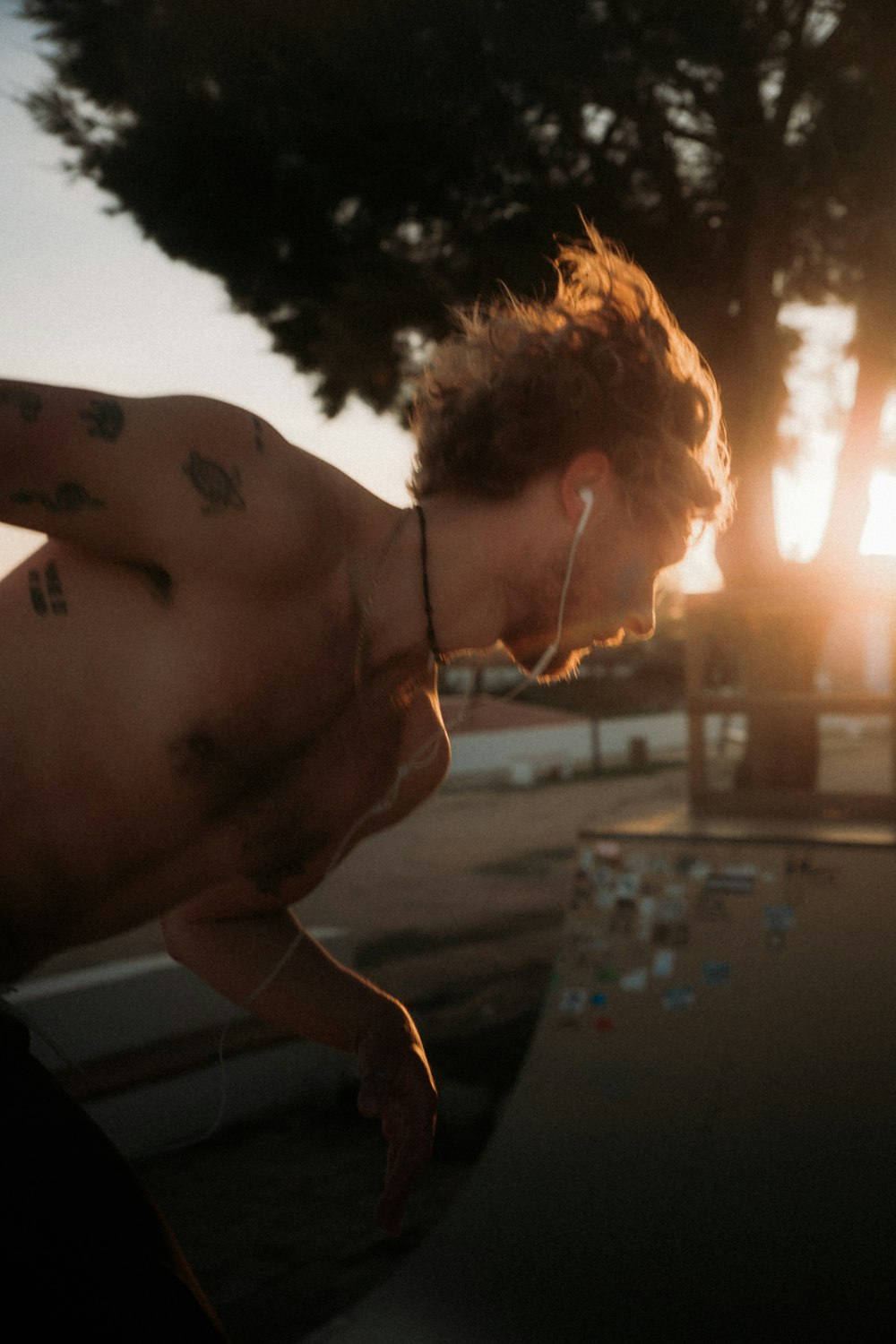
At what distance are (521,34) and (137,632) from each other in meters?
4.93

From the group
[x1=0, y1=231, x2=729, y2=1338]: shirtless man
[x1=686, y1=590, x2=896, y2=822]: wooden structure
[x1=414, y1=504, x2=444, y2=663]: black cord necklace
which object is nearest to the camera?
[x1=0, y1=231, x2=729, y2=1338]: shirtless man

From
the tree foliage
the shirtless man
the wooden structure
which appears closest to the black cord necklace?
the shirtless man

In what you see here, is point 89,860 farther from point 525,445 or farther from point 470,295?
point 470,295

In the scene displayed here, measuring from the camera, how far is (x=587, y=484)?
1.62 meters

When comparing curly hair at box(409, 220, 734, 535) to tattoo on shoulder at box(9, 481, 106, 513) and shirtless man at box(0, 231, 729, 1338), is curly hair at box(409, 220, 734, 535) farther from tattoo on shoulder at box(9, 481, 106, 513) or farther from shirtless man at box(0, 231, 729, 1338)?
tattoo on shoulder at box(9, 481, 106, 513)

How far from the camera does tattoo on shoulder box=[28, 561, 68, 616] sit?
134 centimetres

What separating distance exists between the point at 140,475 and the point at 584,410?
26.2 inches

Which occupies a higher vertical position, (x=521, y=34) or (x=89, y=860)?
(x=521, y=34)

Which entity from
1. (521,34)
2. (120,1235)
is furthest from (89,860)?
(521,34)

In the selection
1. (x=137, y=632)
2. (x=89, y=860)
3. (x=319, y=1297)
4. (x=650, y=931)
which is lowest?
(x=319, y=1297)

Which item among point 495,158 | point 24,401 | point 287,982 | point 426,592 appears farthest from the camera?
point 495,158

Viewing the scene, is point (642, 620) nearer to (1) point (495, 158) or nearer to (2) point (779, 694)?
(2) point (779, 694)

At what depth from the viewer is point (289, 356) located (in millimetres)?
6535

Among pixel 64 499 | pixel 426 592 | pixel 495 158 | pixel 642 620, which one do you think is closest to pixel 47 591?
pixel 64 499
